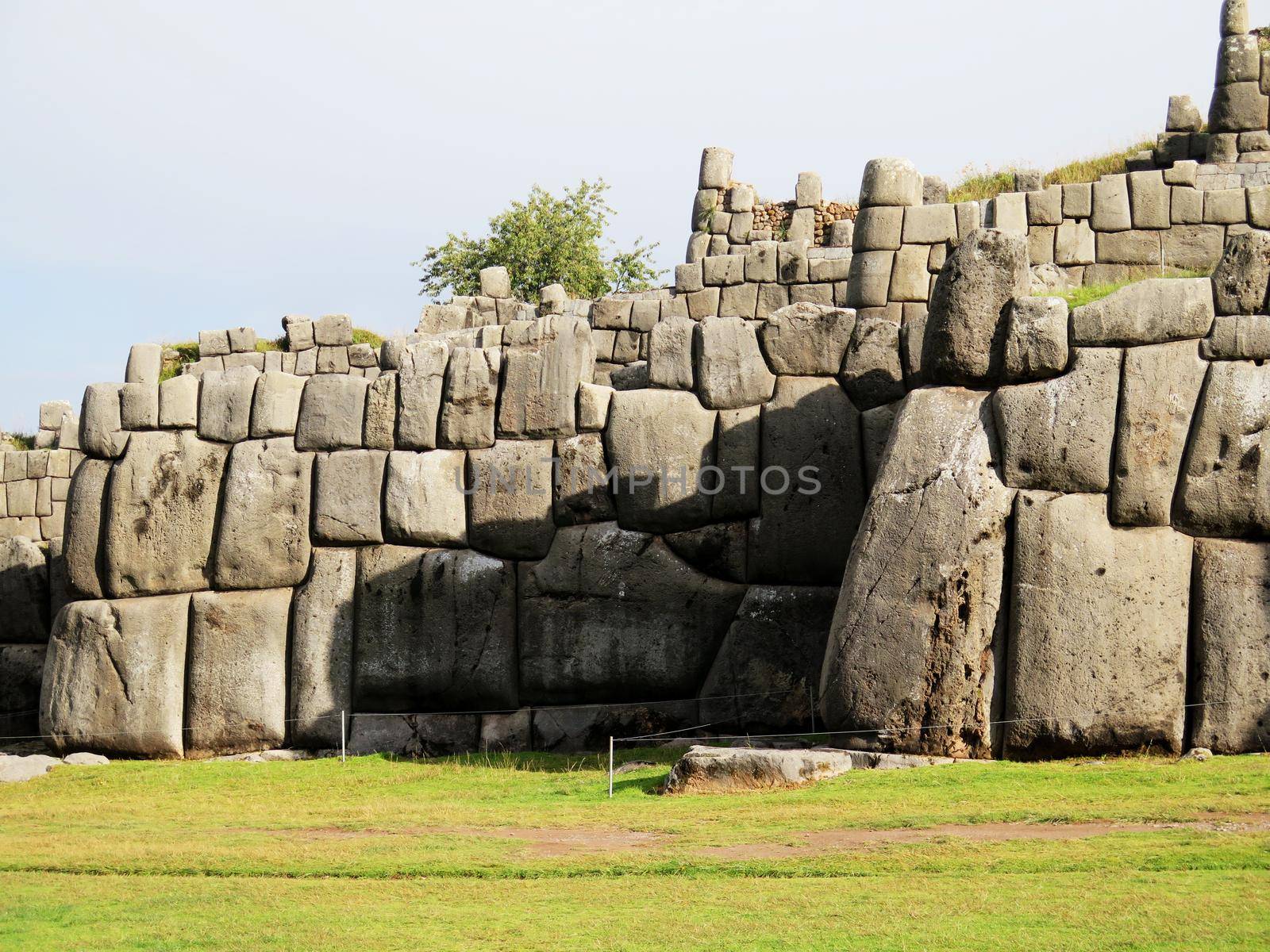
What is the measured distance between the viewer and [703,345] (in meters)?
17.7

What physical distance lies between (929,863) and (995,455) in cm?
519

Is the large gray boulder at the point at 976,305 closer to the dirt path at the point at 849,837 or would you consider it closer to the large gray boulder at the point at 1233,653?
the large gray boulder at the point at 1233,653

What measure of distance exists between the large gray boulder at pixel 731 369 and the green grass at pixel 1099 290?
2981mm

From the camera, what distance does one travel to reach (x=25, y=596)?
21031mm

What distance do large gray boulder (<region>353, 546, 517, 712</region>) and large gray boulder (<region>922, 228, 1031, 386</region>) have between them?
546 centimetres

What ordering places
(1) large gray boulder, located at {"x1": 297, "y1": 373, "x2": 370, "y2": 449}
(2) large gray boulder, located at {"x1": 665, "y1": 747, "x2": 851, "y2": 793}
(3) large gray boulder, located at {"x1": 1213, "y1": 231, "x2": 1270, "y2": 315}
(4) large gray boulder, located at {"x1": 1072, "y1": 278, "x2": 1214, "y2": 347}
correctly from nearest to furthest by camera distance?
1. (2) large gray boulder, located at {"x1": 665, "y1": 747, "x2": 851, "y2": 793}
2. (3) large gray boulder, located at {"x1": 1213, "y1": 231, "x2": 1270, "y2": 315}
3. (4) large gray boulder, located at {"x1": 1072, "y1": 278, "x2": 1214, "y2": 347}
4. (1) large gray boulder, located at {"x1": 297, "y1": 373, "x2": 370, "y2": 449}

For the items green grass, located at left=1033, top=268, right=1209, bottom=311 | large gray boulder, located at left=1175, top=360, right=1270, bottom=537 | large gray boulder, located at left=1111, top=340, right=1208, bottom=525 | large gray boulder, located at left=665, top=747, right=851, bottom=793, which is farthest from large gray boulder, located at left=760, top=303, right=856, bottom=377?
large gray boulder, located at left=665, top=747, right=851, bottom=793

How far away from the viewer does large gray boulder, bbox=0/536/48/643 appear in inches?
827

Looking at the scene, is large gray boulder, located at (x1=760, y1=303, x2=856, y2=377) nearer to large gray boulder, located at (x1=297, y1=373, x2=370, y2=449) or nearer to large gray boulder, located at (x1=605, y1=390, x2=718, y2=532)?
large gray boulder, located at (x1=605, y1=390, x2=718, y2=532)

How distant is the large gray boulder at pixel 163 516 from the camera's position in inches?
729

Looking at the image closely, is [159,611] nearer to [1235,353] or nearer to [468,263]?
[1235,353]

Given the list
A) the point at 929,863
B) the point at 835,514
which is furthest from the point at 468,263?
the point at 929,863

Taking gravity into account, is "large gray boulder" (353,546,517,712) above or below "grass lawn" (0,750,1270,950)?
above

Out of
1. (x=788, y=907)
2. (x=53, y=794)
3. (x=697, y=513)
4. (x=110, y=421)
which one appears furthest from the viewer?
(x=110, y=421)
